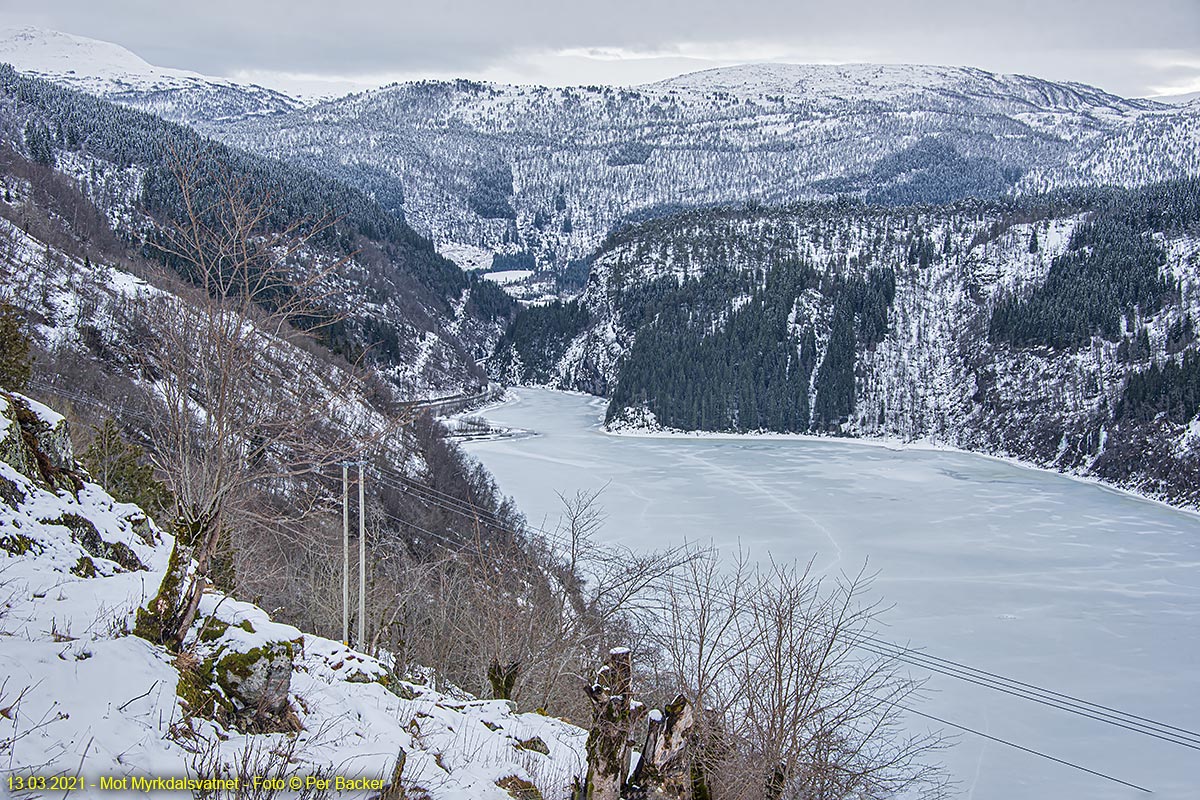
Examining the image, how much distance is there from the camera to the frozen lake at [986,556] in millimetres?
24438

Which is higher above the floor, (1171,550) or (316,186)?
(316,186)

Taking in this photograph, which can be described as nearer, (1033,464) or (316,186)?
(1033,464)

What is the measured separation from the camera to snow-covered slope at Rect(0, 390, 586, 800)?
5684 mm

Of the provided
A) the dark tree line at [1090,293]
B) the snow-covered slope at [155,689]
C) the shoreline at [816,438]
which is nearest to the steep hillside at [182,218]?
the shoreline at [816,438]

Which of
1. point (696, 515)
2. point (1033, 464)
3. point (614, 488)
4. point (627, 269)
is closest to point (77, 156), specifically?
point (627, 269)

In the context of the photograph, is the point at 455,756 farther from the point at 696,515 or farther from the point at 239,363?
the point at 696,515

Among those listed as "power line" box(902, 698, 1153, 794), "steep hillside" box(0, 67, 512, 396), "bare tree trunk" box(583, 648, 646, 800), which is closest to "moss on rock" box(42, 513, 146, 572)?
"bare tree trunk" box(583, 648, 646, 800)

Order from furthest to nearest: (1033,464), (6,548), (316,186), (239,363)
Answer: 1. (316,186)
2. (1033,464)
3. (239,363)
4. (6,548)

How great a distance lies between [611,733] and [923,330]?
119897 millimetres

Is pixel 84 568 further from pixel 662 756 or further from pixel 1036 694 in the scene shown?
pixel 1036 694

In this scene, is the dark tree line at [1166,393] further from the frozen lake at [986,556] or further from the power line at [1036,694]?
the power line at [1036,694]

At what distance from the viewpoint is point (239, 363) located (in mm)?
8969

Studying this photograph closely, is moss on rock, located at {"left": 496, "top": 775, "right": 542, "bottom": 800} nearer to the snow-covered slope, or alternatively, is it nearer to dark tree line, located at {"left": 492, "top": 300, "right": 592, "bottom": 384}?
the snow-covered slope

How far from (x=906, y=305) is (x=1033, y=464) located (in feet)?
141
